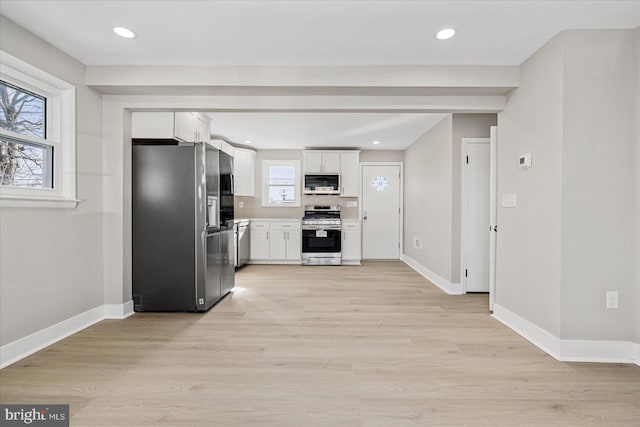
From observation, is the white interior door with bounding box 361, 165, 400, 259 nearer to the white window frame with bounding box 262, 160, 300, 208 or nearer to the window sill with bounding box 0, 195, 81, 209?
the white window frame with bounding box 262, 160, 300, 208

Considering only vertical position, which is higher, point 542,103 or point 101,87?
point 101,87

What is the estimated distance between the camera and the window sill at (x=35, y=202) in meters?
2.10

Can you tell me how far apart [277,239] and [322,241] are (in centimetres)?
87

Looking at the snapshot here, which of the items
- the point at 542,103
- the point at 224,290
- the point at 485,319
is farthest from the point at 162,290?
the point at 542,103

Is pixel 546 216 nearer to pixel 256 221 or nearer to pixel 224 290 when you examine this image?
pixel 224 290

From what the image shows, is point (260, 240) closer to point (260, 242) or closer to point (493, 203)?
point (260, 242)

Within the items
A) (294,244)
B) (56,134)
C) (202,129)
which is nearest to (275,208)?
(294,244)

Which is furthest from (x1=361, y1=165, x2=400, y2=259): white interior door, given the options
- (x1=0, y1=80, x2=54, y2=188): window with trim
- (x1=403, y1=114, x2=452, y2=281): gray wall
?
(x1=0, y1=80, x2=54, y2=188): window with trim

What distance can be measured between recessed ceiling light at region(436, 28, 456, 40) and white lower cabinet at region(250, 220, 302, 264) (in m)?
4.19

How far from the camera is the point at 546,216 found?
2.39 meters

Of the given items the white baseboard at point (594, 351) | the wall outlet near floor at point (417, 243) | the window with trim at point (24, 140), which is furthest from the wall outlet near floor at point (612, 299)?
the window with trim at point (24, 140)

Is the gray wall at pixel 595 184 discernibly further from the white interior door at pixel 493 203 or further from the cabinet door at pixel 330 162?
the cabinet door at pixel 330 162

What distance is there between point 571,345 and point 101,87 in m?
4.36

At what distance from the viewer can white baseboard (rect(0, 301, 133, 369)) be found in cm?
215
